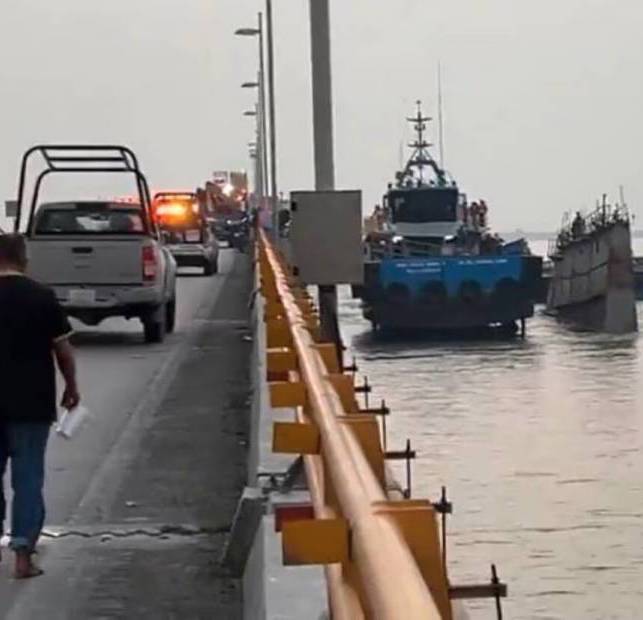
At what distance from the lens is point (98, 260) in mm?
24656

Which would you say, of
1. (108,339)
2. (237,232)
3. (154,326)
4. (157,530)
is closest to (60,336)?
(157,530)

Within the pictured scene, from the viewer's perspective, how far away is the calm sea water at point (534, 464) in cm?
1270

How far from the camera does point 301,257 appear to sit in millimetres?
18891

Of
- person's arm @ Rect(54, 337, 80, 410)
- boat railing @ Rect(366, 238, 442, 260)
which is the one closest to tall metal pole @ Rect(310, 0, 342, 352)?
person's arm @ Rect(54, 337, 80, 410)

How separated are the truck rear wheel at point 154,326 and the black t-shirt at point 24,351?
16498mm

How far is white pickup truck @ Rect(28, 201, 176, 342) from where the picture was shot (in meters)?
24.4

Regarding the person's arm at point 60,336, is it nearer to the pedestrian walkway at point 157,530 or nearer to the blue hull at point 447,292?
the pedestrian walkway at point 157,530

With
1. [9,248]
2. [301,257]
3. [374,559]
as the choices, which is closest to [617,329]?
[301,257]

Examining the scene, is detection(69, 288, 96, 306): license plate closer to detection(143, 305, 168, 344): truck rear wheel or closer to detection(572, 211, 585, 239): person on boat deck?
detection(143, 305, 168, 344): truck rear wheel

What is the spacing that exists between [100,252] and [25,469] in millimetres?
16076

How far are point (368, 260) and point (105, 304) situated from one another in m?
28.5

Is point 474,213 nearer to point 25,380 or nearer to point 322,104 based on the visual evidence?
point 322,104

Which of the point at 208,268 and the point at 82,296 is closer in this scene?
the point at 82,296

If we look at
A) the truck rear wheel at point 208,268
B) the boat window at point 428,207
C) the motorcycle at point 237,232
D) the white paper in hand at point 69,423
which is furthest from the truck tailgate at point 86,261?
the motorcycle at point 237,232
